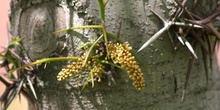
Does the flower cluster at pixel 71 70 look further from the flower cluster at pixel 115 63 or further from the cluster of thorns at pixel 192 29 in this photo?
the cluster of thorns at pixel 192 29

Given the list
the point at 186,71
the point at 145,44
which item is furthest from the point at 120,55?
the point at 186,71

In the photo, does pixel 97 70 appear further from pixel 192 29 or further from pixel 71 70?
pixel 192 29

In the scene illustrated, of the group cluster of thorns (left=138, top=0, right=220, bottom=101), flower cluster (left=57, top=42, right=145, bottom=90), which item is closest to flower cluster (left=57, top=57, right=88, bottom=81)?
flower cluster (left=57, top=42, right=145, bottom=90)

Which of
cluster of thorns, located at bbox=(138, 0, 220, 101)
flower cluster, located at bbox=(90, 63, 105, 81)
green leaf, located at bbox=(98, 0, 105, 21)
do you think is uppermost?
Answer: green leaf, located at bbox=(98, 0, 105, 21)

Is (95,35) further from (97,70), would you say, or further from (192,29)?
(192,29)

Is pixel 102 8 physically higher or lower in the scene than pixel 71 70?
higher

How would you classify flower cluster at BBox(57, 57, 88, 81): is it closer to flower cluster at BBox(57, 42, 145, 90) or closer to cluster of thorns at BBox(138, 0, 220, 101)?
flower cluster at BBox(57, 42, 145, 90)

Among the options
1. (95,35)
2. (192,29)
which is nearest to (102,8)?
(95,35)
